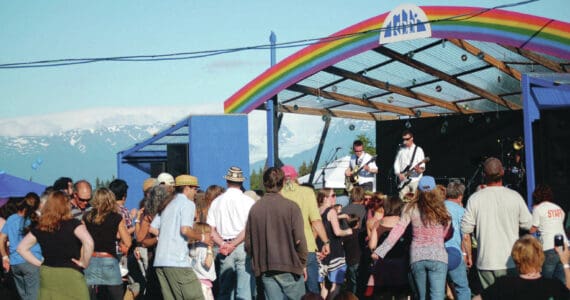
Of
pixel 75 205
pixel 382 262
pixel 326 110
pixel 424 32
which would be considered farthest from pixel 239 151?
pixel 382 262

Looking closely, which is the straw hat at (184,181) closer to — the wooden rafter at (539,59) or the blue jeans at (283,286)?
the blue jeans at (283,286)

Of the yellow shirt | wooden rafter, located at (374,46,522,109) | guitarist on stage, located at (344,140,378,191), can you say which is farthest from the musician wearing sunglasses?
guitarist on stage, located at (344,140,378,191)

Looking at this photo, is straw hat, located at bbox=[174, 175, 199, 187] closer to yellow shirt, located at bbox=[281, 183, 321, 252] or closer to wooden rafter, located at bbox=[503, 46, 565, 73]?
yellow shirt, located at bbox=[281, 183, 321, 252]

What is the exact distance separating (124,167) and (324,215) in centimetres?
1398

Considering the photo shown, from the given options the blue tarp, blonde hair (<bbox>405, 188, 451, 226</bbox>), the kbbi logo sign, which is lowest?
blonde hair (<bbox>405, 188, 451, 226</bbox>)

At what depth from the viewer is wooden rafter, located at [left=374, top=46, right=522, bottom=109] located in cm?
1560

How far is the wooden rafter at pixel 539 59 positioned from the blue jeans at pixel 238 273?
23.0 ft

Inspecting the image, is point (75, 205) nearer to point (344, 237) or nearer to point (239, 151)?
point (344, 237)

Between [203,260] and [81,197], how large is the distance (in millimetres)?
1567

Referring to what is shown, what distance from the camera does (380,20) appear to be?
14625mm

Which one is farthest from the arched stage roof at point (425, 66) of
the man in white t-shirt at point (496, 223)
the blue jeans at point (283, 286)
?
the blue jeans at point (283, 286)

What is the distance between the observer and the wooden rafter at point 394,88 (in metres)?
16.9

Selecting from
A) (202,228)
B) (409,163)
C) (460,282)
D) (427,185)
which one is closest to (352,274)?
(460,282)

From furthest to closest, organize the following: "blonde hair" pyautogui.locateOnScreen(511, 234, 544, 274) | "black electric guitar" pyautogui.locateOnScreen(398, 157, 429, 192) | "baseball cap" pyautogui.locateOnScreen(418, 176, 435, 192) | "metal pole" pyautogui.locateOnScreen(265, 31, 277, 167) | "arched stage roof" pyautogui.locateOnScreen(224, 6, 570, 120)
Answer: "metal pole" pyautogui.locateOnScreen(265, 31, 277, 167) → "black electric guitar" pyautogui.locateOnScreen(398, 157, 429, 192) → "arched stage roof" pyautogui.locateOnScreen(224, 6, 570, 120) → "baseball cap" pyautogui.locateOnScreen(418, 176, 435, 192) → "blonde hair" pyautogui.locateOnScreen(511, 234, 544, 274)
